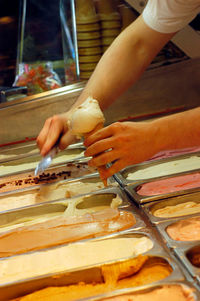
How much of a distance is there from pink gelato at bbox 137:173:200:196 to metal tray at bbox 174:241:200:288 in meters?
0.57

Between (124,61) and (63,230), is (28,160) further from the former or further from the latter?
(63,230)

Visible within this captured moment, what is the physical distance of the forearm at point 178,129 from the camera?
1948 millimetres

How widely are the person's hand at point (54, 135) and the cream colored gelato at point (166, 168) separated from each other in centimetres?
46

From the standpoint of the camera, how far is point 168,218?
1969 mm

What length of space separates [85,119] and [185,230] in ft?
2.26

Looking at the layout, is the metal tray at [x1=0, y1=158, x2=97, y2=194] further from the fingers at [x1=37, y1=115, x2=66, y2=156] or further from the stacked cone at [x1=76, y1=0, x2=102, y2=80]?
the stacked cone at [x1=76, y1=0, x2=102, y2=80]

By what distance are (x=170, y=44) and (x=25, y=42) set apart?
141 centimetres

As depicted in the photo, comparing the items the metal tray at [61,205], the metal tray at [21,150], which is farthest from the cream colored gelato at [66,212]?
the metal tray at [21,150]

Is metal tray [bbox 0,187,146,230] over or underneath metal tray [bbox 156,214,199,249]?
over

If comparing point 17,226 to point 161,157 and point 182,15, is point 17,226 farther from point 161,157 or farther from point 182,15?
point 182,15

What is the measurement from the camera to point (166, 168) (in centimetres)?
265

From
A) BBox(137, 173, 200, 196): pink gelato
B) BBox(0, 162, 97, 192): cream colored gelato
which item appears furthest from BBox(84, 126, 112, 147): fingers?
BBox(0, 162, 97, 192): cream colored gelato

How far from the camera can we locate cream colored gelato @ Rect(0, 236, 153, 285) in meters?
1.76

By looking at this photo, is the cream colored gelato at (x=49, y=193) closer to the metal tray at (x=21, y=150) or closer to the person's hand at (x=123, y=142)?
the person's hand at (x=123, y=142)
